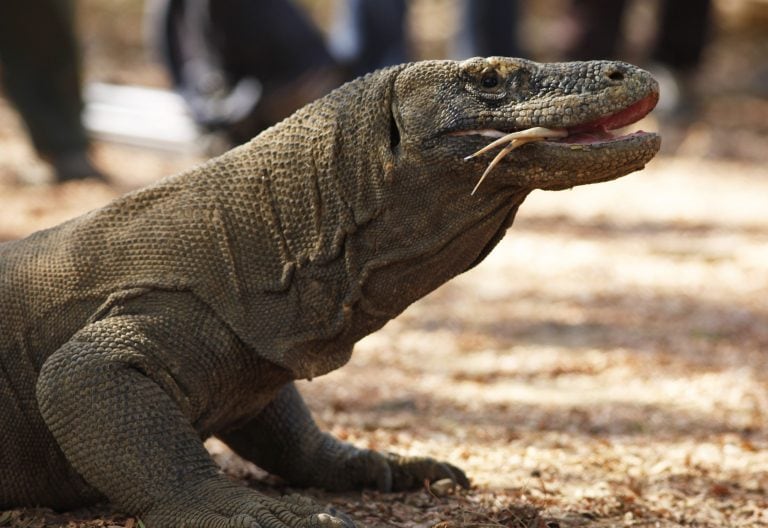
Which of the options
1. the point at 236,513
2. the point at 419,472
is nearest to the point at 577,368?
the point at 419,472

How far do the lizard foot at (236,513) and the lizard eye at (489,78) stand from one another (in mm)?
1334

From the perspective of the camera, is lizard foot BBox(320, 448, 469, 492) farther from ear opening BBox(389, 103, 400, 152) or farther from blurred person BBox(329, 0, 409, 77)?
blurred person BBox(329, 0, 409, 77)

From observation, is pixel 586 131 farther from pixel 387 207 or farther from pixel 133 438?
pixel 133 438

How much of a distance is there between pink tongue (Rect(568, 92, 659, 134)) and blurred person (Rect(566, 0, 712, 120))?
1011 centimetres

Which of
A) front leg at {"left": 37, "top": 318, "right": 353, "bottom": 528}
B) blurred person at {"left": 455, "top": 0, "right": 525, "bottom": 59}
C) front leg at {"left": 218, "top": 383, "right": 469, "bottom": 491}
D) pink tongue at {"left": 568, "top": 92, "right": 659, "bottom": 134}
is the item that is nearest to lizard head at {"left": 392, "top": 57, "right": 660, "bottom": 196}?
pink tongue at {"left": 568, "top": 92, "right": 659, "bottom": 134}

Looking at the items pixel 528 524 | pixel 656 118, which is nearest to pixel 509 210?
pixel 528 524

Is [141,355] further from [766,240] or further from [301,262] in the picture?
[766,240]

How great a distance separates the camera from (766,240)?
33.3ft

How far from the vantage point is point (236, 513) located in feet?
11.9

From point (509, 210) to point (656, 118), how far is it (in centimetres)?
1124

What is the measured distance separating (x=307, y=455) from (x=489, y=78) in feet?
5.38

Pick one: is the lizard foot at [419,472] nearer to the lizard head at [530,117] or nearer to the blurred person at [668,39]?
the lizard head at [530,117]

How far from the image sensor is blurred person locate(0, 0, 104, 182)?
10.7 m

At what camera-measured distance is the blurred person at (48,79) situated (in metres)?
10.7
